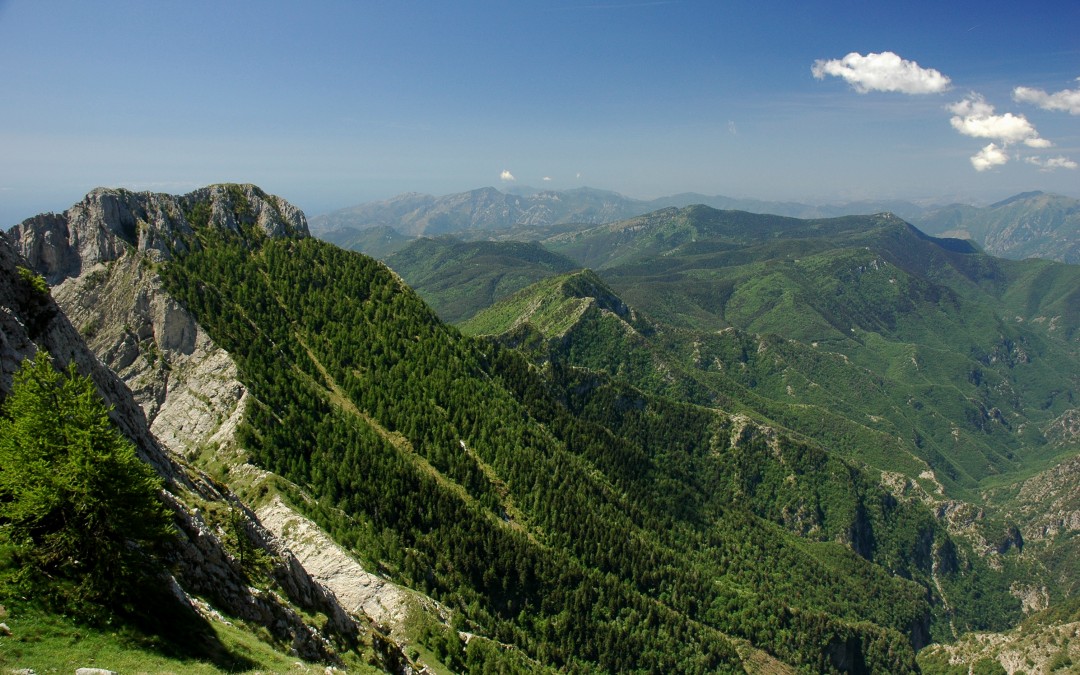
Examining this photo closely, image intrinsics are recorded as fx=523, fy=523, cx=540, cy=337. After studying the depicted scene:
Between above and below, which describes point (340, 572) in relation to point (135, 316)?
below

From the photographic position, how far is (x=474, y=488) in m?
116

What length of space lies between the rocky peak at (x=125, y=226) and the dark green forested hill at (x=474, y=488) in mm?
6838

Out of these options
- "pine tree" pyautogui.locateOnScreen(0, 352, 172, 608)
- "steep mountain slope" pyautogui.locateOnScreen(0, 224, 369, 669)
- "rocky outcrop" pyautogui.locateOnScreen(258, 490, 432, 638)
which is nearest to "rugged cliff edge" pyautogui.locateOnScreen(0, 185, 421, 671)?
"steep mountain slope" pyautogui.locateOnScreen(0, 224, 369, 669)

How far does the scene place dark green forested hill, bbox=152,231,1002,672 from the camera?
305 ft

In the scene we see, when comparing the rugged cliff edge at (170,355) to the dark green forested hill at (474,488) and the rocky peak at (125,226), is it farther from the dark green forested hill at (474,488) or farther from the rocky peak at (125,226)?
the dark green forested hill at (474,488)

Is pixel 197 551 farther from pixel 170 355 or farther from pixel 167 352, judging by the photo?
pixel 167 352

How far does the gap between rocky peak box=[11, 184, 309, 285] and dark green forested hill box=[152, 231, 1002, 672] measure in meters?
6.84

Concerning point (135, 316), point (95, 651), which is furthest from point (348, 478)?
point (95, 651)

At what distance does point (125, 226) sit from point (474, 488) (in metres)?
93.0

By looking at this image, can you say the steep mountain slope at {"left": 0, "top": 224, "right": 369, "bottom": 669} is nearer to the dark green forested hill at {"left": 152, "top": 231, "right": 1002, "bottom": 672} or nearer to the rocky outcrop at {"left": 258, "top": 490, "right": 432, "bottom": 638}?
the rocky outcrop at {"left": 258, "top": 490, "right": 432, "bottom": 638}

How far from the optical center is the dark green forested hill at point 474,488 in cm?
9281

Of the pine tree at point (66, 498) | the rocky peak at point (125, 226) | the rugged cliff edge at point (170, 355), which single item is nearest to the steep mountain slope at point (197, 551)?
the rugged cliff edge at point (170, 355)

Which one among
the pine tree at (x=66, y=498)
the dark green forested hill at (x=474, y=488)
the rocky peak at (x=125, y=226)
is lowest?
the dark green forested hill at (x=474, y=488)

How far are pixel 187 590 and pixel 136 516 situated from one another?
35.0ft
